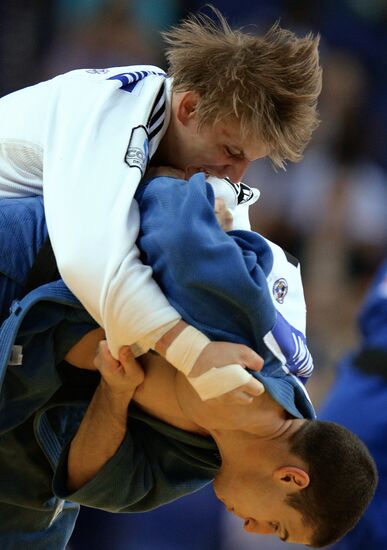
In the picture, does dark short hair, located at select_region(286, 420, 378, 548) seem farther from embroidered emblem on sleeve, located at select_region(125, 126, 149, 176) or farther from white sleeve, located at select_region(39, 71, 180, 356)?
embroidered emblem on sleeve, located at select_region(125, 126, 149, 176)

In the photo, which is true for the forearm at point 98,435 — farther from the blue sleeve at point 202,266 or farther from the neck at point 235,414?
the blue sleeve at point 202,266

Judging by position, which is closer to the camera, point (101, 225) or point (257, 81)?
point (101, 225)

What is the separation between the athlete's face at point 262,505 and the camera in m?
2.75

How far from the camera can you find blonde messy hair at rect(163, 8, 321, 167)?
2.50 metres

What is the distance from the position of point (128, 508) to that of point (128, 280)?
0.94 meters

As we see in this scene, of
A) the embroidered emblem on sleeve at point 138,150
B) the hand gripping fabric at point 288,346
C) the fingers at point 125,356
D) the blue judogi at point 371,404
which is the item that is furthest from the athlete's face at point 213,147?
the blue judogi at point 371,404

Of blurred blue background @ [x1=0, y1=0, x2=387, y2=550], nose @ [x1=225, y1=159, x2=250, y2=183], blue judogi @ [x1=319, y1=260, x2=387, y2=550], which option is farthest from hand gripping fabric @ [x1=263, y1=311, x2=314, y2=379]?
blurred blue background @ [x1=0, y1=0, x2=387, y2=550]

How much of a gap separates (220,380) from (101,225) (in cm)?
42

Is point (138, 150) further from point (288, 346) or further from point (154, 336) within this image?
point (288, 346)

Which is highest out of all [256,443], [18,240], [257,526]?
[18,240]

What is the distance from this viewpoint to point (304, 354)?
2.61 m

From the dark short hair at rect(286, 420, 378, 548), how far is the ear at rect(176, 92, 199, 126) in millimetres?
812

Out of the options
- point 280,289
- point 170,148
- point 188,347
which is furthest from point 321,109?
point 188,347

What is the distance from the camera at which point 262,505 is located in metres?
2.77
